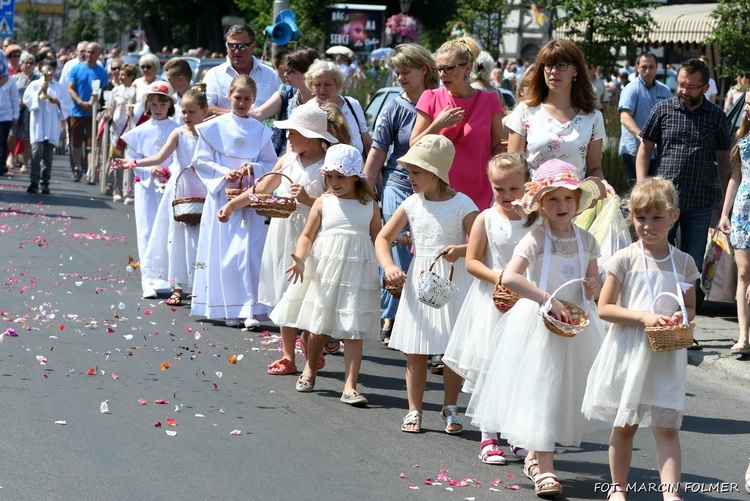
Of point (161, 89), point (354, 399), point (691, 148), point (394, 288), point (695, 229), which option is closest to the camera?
point (394, 288)

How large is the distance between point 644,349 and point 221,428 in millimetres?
2390

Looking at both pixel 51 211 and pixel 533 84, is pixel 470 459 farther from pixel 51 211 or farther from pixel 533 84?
pixel 51 211

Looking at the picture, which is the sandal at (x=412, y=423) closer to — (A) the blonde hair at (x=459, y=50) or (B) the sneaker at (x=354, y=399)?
(B) the sneaker at (x=354, y=399)

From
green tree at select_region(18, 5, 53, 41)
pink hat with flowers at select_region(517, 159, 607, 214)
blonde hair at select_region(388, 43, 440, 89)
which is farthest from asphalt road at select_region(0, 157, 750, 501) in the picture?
green tree at select_region(18, 5, 53, 41)

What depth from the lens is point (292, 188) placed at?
324 inches

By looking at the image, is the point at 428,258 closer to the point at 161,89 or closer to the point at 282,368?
the point at 282,368

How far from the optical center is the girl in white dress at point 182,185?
10.7 m

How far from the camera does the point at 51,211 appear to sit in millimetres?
17234

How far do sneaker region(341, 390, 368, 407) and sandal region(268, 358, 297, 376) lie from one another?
0.84m

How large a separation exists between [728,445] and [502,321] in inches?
68.9

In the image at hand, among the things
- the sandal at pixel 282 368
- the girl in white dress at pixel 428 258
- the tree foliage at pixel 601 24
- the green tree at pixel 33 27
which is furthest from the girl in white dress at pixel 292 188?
the green tree at pixel 33 27

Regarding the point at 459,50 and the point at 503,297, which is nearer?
the point at 503,297

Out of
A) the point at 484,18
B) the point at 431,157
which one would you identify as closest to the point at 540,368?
the point at 431,157

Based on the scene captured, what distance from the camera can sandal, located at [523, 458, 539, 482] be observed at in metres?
5.91
